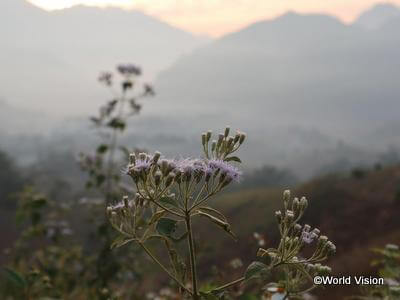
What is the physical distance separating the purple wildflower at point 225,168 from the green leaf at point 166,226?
480mm

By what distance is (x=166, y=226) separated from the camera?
3320 millimetres

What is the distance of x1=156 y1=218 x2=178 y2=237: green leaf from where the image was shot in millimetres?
3275

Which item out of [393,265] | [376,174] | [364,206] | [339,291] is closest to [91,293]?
[393,265]

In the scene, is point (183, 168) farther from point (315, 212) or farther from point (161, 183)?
point (315, 212)

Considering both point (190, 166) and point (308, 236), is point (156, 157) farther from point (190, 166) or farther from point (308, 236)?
point (308, 236)

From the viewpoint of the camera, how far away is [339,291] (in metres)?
17.5

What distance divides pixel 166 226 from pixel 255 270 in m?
0.59

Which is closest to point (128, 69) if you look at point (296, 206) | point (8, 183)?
point (296, 206)

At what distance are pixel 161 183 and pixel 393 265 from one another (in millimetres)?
3042

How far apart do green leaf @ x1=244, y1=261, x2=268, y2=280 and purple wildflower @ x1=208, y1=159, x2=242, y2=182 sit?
64cm

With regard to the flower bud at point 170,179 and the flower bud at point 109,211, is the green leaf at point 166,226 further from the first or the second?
the flower bud at point 109,211

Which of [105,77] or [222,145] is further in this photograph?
[105,77]

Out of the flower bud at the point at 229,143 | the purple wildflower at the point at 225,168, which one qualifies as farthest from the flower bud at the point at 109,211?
the flower bud at the point at 229,143

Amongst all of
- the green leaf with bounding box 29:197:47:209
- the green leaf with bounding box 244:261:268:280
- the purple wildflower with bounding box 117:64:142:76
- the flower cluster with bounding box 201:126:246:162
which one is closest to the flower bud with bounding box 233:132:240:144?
the flower cluster with bounding box 201:126:246:162
